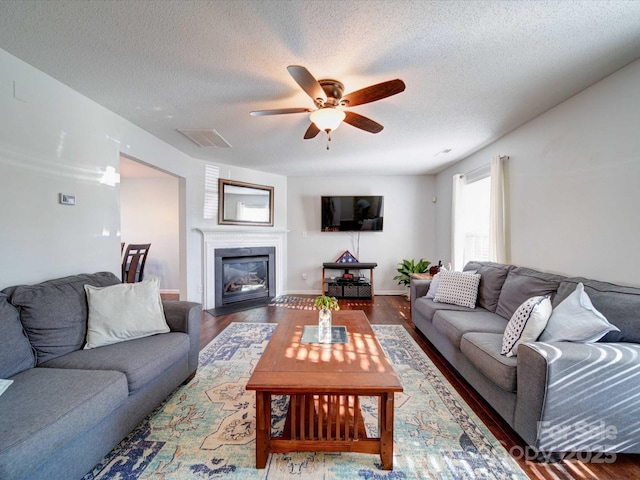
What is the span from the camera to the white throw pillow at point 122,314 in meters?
1.82

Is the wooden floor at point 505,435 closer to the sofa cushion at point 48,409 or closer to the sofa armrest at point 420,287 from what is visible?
the sofa armrest at point 420,287

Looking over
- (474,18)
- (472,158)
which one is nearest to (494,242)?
(472,158)

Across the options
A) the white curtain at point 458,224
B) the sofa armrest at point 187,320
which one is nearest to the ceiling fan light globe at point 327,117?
the sofa armrest at point 187,320

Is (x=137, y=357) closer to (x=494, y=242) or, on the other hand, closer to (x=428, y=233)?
(x=494, y=242)

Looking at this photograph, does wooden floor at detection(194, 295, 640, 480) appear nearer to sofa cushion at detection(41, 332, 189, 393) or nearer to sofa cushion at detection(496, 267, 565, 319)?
sofa cushion at detection(496, 267, 565, 319)

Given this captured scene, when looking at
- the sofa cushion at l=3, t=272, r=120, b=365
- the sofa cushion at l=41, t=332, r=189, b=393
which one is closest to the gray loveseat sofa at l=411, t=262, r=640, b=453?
the sofa cushion at l=41, t=332, r=189, b=393

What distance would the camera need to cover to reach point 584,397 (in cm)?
140

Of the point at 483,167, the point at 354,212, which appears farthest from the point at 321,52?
the point at 354,212

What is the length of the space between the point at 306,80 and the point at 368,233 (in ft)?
13.2

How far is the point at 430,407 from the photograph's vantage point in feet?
6.26

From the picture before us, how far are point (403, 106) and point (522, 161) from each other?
1523mm

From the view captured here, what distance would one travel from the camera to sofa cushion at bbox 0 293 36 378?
4.63 feet

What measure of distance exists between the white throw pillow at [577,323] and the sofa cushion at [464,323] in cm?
→ 48

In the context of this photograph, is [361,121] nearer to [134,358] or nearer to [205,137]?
[205,137]
